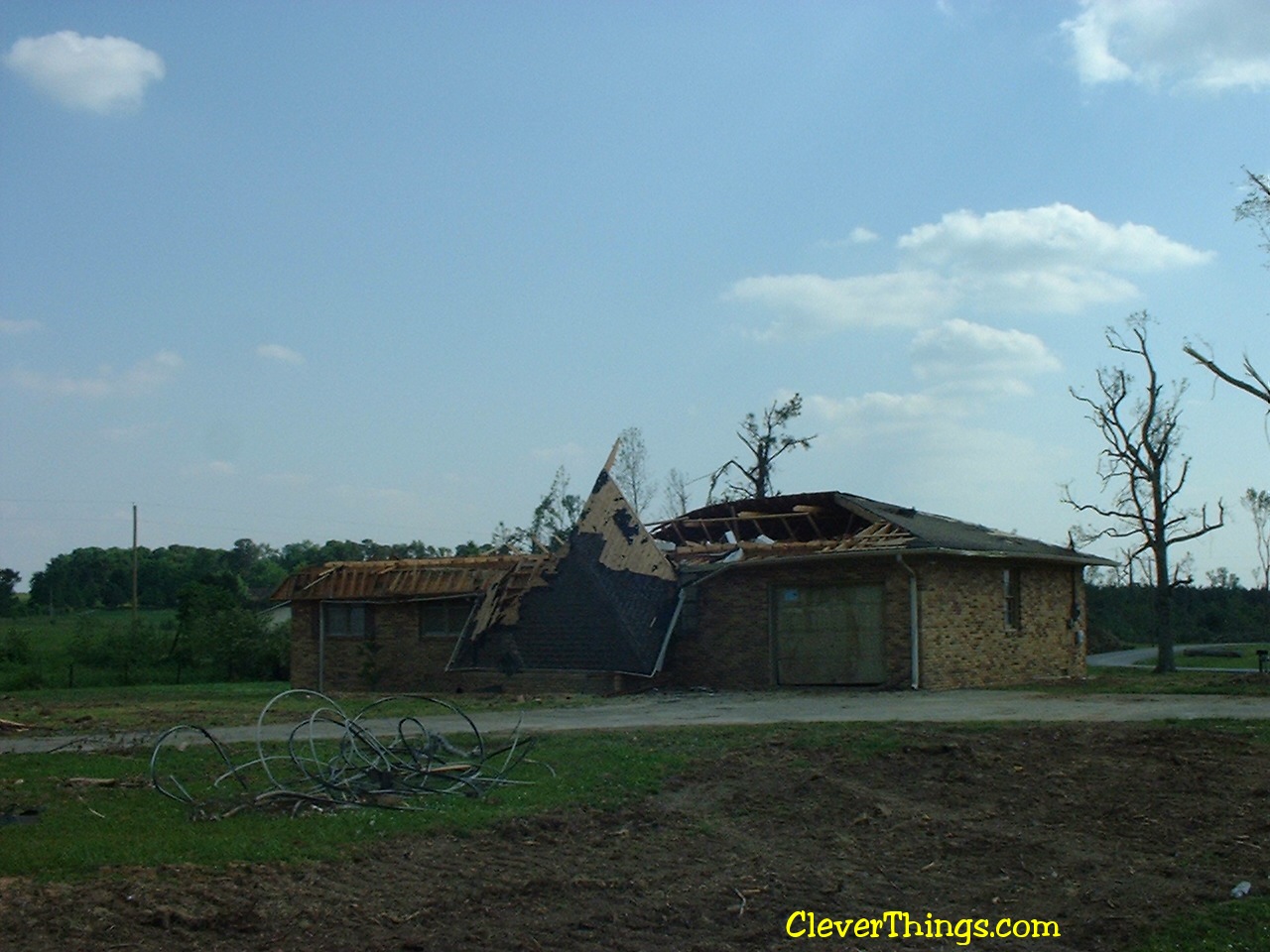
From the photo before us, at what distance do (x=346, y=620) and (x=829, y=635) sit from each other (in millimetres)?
12557

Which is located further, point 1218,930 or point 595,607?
point 595,607

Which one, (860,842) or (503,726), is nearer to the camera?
(860,842)

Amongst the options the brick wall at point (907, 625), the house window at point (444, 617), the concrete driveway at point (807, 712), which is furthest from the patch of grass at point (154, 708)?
the brick wall at point (907, 625)

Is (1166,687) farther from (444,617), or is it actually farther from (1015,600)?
(444,617)

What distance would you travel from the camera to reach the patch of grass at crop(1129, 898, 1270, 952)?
7.05m

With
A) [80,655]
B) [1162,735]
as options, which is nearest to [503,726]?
[1162,735]

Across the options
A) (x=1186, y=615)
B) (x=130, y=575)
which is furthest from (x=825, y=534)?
(x=130, y=575)

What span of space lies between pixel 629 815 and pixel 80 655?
4051cm

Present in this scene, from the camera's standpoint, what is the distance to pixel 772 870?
8.38 meters

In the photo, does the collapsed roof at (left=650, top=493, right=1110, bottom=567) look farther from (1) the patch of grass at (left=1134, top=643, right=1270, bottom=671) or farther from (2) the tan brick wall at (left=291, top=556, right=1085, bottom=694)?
(1) the patch of grass at (left=1134, top=643, right=1270, bottom=671)

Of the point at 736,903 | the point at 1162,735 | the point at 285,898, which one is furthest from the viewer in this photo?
the point at 1162,735

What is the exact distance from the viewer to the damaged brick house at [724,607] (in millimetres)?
23703

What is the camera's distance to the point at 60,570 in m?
77.3

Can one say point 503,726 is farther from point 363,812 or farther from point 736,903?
point 736,903
